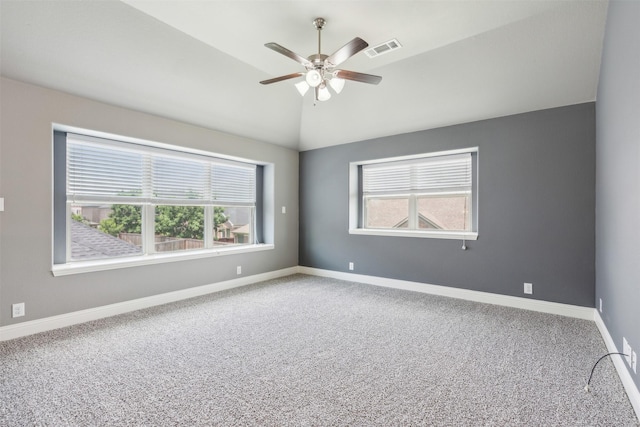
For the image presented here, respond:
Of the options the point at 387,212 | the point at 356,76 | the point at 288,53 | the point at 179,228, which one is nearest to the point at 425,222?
the point at 387,212

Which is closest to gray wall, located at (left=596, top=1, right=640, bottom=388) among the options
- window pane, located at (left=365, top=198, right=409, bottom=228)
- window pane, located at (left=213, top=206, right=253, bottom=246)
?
window pane, located at (left=365, top=198, right=409, bottom=228)

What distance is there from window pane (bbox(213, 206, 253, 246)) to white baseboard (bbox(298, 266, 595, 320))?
5.20ft

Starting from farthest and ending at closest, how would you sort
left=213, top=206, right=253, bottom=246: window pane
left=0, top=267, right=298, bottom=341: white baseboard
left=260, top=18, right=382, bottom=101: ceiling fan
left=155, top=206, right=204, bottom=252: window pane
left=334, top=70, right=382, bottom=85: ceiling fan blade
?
left=213, top=206, right=253, bottom=246: window pane → left=155, top=206, right=204, bottom=252: window pane → left=0, top=267, right=298, bottom=341: white baseboard → left=334, top=70, right=382, bottom=85: ceiling fan blade → left=260, top=18, right=382, bottom=101: ceiling fan

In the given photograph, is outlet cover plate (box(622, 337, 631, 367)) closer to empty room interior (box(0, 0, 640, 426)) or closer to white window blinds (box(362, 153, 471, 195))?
empty room interior (box(0, 0, 640, 426))

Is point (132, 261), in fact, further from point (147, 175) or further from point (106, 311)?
point (147, 175)

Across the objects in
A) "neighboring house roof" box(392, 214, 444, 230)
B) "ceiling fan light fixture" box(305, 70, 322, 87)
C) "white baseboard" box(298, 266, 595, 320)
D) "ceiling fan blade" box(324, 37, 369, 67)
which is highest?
"ceiling fan blade" box(324, 37, 369, 67)

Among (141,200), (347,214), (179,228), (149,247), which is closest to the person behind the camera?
(141,200)

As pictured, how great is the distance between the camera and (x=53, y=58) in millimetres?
2807

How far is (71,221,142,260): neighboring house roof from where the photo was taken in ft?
11.6

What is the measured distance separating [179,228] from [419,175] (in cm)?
377

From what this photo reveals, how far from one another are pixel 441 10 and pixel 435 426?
316 centimetres

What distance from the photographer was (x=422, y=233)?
4.70 m

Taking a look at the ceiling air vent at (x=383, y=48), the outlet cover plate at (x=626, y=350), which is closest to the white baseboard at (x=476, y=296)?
the outlet cover plate at (x=626, y=350)

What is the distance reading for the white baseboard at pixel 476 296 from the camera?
3559 mm
